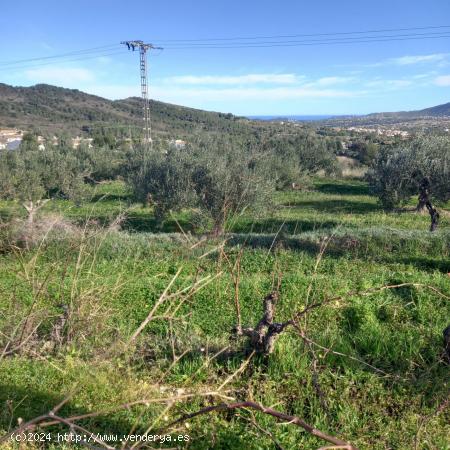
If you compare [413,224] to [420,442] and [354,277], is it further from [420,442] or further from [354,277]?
[420,442]

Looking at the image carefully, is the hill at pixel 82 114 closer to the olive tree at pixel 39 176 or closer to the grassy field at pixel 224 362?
the olive tree at pixel 39 176

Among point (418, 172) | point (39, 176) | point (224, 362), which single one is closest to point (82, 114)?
point (39, 176)

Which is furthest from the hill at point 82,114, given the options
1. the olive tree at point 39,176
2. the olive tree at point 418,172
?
the olive tree at point 418,172

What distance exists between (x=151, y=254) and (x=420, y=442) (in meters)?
6.26

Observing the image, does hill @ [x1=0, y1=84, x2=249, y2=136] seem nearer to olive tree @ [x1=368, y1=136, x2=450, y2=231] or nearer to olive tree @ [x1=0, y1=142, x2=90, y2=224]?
olive tree @ [x1=0, y1=142, x2=90, y2=224]

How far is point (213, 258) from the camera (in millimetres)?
7840

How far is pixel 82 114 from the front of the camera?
68750 millimetres

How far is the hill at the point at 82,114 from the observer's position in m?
59.2

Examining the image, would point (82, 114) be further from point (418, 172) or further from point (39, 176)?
point (418, 172)

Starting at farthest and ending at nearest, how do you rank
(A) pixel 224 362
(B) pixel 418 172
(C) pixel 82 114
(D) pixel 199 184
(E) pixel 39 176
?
(C) pixel 82 114, (E) pixel 39 176, (B) pixel 418 172, (D) pixel 199 184, (A) pixel 224 362

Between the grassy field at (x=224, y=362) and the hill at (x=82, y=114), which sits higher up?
the hill at (x=82, y=114)

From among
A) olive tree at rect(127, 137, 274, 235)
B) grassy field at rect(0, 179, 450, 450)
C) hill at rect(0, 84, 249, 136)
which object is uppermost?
hill at rect(0, 84, 249, 136)

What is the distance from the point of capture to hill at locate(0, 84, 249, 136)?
194 feet

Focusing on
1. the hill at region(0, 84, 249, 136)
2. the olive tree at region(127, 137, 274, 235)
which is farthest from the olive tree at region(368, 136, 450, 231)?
the hill at region(0, 84, 249, 136)
